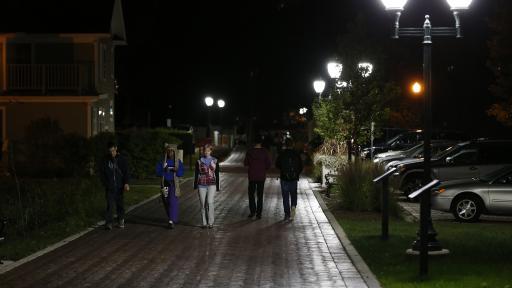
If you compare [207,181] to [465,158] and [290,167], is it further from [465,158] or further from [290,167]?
[465,158]

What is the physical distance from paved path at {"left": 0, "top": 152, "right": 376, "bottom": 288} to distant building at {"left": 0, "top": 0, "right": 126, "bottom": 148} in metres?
19.7

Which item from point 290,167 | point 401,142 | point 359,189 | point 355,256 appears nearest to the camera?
point 355,256

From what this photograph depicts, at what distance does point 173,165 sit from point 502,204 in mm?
7087

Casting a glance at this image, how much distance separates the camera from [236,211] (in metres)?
19.4

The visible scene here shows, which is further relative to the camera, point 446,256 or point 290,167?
point 290,167

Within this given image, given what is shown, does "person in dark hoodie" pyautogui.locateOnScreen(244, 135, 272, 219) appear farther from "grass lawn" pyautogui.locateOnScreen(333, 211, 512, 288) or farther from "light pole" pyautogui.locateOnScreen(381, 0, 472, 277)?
"light pole" pyautogui.locateOnScreen(381, 0, 472, 277)

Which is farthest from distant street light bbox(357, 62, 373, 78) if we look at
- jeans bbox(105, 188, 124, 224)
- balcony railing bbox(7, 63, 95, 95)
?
balcony railing bbox(7, 63, 95, 95)

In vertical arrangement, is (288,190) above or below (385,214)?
above

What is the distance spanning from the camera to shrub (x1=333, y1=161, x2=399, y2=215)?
19.0m

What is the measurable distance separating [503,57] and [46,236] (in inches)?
1142

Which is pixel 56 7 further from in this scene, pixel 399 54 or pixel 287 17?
pixel 287 17

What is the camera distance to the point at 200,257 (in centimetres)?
1252

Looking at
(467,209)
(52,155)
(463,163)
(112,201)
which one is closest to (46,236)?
(112,201)

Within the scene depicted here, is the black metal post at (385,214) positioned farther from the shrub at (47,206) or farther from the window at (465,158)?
the window at (465,158)
